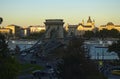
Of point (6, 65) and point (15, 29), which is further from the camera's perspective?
point (15, 29)

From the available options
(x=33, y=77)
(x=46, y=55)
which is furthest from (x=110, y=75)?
(x=46, y=55)

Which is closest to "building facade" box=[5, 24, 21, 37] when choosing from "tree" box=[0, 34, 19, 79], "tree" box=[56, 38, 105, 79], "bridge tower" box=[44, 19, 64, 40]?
"bridge tower" box=[44, 19, 64, 40]

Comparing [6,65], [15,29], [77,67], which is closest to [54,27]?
[6,65]

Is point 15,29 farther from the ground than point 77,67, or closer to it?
closer to it

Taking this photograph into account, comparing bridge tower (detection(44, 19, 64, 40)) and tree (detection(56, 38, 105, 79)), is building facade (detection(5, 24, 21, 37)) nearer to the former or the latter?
bridge tower (detection(44, 19, 64, 40))

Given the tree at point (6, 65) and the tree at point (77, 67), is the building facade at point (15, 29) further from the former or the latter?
the tree at point (77, 67)

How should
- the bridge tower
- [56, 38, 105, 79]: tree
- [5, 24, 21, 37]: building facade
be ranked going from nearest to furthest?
[56, 38, 105, 79]: tree, the bridge tower, [5, 24, 21, 37]: building facade

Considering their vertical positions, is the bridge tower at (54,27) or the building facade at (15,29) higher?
the bridge tower at (54,27)

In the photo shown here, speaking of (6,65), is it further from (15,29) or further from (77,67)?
(15,29)

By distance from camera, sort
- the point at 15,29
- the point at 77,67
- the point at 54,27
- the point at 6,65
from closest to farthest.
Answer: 1. the point at 77,67
2. the point at 6,65
3. the point at 54,27
4. the point at 15,29

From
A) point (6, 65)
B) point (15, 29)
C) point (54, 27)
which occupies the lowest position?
point (15, 29)

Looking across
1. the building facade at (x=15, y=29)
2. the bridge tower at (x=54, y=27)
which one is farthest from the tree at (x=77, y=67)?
the building facade at (x=15, y=29)
